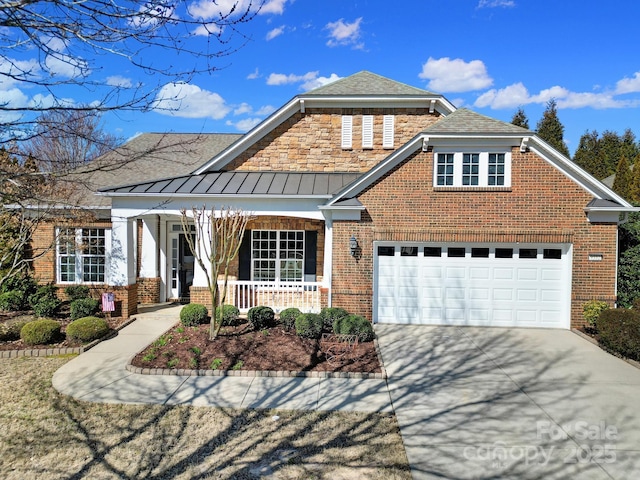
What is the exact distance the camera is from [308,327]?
9.33 meters

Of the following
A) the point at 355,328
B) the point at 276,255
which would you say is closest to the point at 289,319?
the point at 355,328

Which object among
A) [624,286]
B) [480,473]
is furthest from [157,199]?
[624,286]

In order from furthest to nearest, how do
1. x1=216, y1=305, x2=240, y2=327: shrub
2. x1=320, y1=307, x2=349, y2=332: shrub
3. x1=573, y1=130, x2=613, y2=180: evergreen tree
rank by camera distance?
x1=573, y1=130, x2=613, y2=180: evergreen tree, x1=216, y1=305, x2=240, y2=327: shrub, x1=320, y1=307, x2=349, y2=332: shrub

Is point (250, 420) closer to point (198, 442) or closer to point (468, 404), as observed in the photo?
point (198, 442)

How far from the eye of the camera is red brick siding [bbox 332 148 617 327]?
10.6 m

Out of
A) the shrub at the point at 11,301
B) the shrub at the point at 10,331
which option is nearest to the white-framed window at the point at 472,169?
the shrub at the point at 10,331

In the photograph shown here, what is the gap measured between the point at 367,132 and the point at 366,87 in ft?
5.14

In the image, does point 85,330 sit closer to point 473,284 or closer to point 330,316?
point 330,316

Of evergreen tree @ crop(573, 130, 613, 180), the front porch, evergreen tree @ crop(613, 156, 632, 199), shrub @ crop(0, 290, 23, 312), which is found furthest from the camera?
evergreen tree @ crop(573, 130, 613, 180)

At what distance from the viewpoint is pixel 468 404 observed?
20.4ft

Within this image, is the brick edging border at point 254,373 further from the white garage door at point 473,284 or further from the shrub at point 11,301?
the shrub at point 11,301

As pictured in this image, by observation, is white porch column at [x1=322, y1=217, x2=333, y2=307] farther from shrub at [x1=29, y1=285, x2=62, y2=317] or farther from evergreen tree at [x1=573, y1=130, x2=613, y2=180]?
evergreen tree at [x1=573, y1=130, x2=613, y2=180]

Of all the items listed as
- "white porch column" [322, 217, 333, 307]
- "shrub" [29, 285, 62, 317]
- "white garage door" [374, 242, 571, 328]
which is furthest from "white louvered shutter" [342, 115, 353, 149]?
"shrub" [29, 285, 62, 317]

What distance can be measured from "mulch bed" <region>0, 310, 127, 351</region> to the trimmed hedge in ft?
37.6
